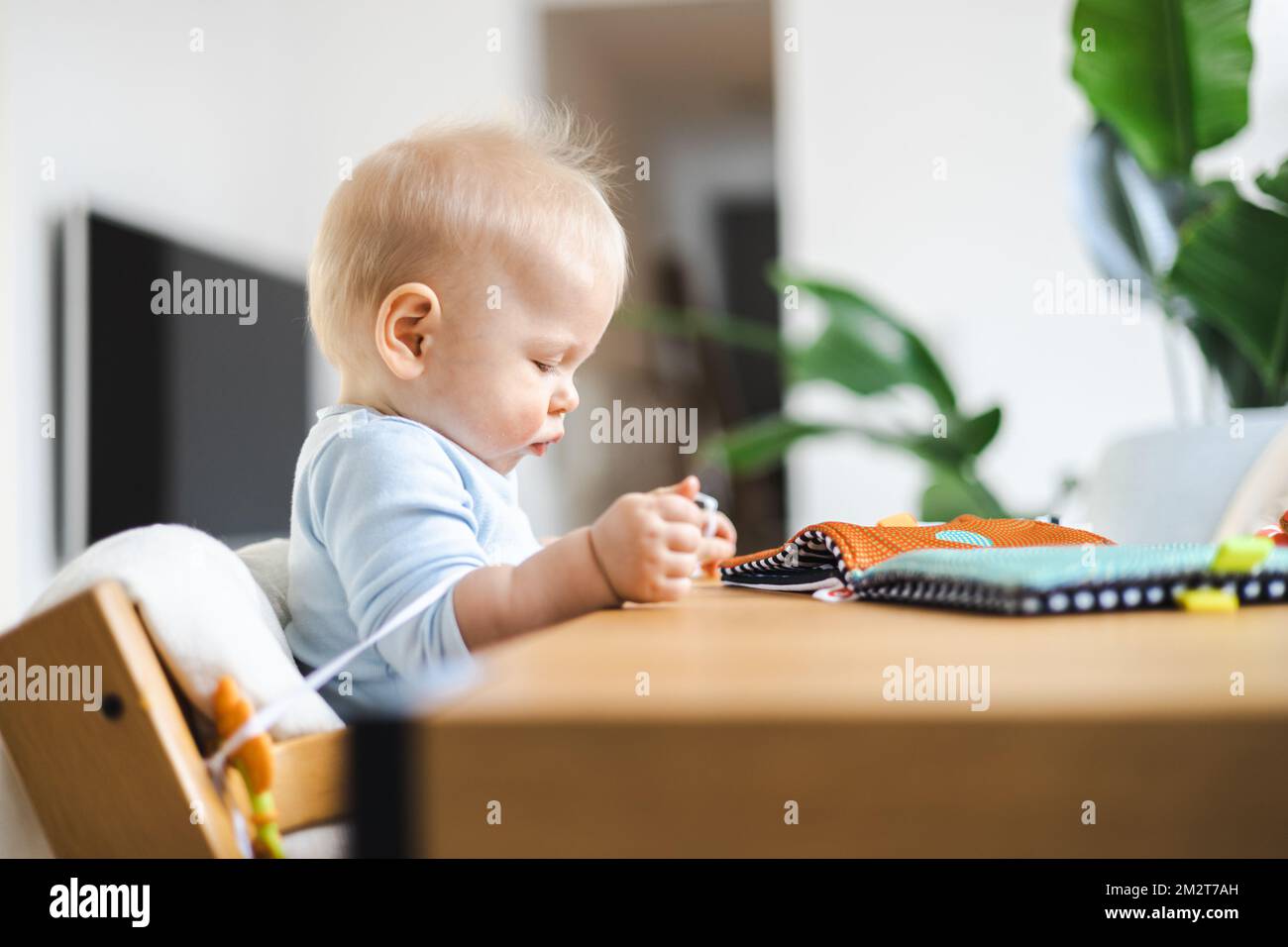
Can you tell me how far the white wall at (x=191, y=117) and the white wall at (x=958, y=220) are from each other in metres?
1.02

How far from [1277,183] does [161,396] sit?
201 cm

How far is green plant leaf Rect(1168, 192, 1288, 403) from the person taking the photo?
1172 millimetres

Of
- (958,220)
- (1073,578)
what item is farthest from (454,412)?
(958,220)

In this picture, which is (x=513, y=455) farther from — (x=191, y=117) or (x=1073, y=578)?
(x=191, y=117)

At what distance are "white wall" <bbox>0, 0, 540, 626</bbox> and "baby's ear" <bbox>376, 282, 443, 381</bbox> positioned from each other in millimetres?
277

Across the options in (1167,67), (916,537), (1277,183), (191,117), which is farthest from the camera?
(191,117)

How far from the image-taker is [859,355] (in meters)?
1.84

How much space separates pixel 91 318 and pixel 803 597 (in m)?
1.96

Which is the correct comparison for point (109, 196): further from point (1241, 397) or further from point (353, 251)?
point (1241, 397)

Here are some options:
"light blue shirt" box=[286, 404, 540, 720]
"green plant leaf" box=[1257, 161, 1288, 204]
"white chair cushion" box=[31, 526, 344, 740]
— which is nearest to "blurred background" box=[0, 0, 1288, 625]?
"green plant leaf" box=[1257, 161, 1288, 204]

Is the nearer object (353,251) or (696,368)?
(353,251)

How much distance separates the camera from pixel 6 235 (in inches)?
82.1

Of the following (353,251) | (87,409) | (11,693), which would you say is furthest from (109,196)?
(11,693)

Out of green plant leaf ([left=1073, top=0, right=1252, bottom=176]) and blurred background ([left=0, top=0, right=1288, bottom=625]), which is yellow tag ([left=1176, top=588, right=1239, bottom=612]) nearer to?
blurred background ([left=0, top=0, right=1288, bottom=625])
